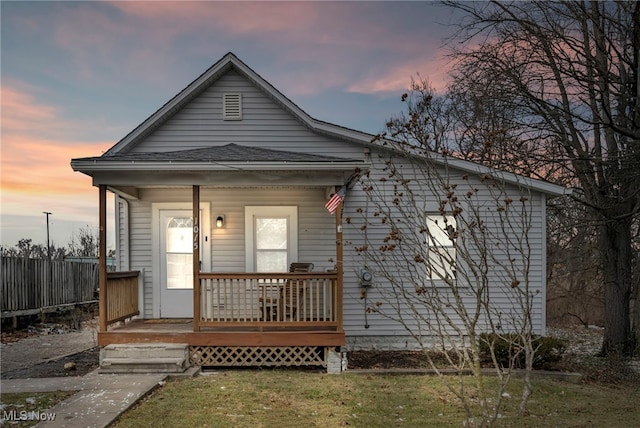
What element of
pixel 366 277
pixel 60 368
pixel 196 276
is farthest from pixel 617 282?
pixel 60 368

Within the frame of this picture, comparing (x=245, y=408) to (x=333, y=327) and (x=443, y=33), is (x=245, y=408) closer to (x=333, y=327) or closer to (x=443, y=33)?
(x=333, y=327)

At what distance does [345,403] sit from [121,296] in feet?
15.5

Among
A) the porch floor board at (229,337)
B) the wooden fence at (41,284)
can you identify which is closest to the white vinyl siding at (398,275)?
the porch floor board at (229,337)

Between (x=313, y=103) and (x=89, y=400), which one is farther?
(x=313, y=103)

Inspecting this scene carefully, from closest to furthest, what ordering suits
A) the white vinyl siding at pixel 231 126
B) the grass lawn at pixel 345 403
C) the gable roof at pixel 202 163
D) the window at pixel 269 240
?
1. the grass lawn at pixel 345 403
2. the gable roof at pixel 202 163
3. the window at pixel 269 240
4. the white vinyl siding at pixel 231 126

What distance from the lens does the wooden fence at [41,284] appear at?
489 inches

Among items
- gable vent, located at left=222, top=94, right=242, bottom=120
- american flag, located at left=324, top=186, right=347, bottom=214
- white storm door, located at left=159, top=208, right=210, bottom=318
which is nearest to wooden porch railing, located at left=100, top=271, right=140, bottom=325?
white storm door, located at left=159, top=208, right=210, bottom=318

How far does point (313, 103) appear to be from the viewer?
15.7 m

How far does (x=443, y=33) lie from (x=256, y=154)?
179 inches

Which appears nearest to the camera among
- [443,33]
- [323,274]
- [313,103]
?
[323,274]

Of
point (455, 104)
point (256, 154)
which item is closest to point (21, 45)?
point (256, 154)

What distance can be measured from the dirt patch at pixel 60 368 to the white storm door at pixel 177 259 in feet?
5.22

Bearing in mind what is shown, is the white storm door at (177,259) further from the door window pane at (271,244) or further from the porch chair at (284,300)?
the porch chair at (284,300)

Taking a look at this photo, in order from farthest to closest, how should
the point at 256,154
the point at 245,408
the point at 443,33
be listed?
the point at 443,33 → the point at 256,154 → the point at 245,408
